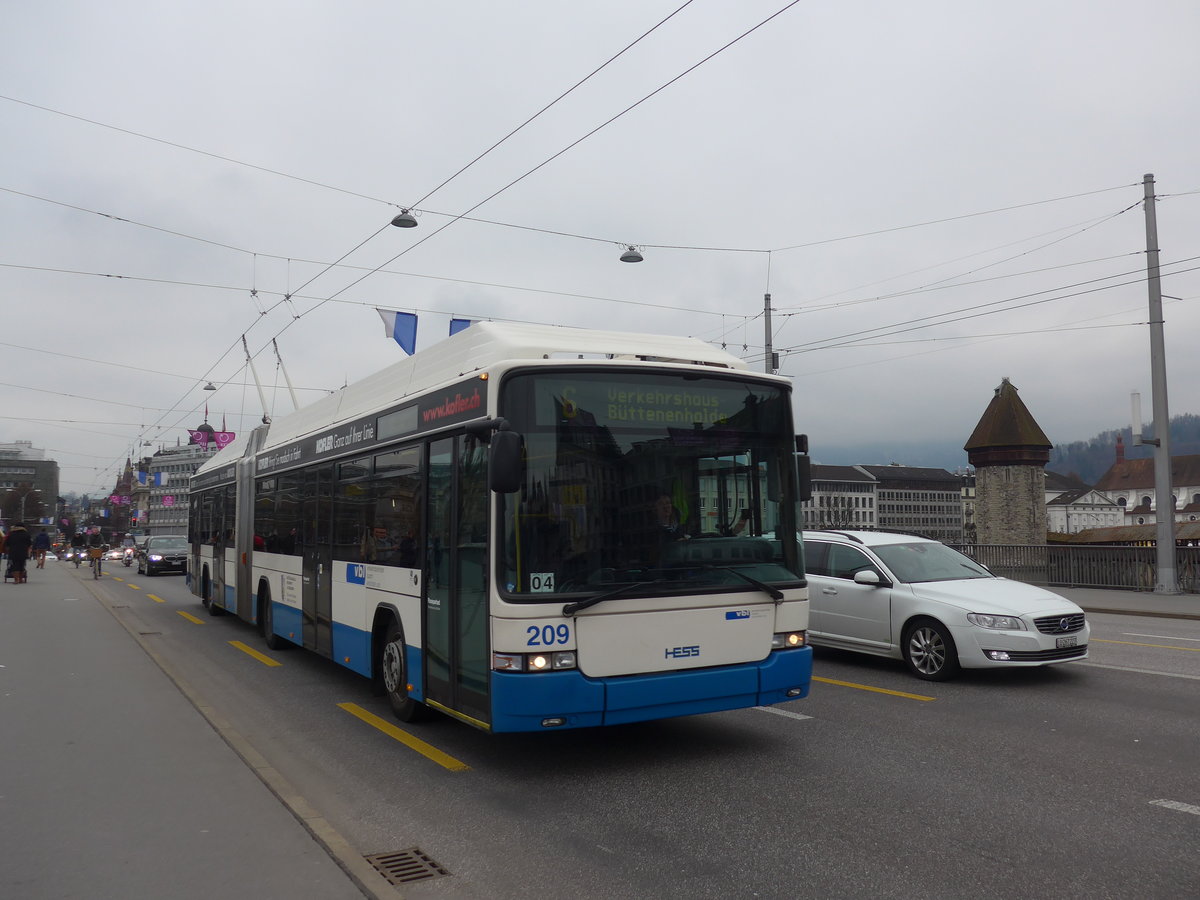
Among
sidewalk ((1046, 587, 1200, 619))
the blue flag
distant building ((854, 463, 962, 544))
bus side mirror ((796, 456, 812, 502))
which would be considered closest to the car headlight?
bus side mirror ((796, 456, 812, 502))

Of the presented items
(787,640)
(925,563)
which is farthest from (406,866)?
(925,563)

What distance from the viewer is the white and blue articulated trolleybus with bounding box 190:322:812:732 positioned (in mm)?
6281

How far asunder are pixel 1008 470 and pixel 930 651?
36.4 m

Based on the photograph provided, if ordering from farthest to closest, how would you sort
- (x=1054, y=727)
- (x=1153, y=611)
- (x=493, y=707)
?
(x=1153, y=611) < (x=1054, y=727) < (x=493, y=707)

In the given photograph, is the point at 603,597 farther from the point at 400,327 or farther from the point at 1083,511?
the point at 1083,511

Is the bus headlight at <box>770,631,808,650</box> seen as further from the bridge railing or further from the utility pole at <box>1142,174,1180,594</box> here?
the bridge railing

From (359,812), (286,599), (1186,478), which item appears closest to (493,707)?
(359,812)

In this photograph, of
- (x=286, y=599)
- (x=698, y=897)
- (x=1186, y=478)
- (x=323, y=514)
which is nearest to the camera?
(x=698, y=897)

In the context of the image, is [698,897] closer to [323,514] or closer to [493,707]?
[493,707]

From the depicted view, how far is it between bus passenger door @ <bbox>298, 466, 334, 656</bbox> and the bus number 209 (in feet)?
14.8

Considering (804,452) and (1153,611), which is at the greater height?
(804,452)

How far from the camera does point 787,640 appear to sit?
7.12 meters

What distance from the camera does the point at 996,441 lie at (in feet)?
144

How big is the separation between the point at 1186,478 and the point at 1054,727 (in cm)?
16509
